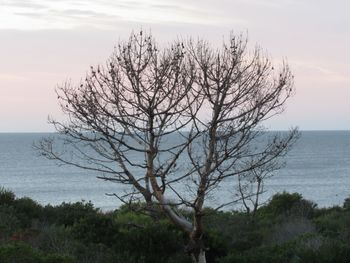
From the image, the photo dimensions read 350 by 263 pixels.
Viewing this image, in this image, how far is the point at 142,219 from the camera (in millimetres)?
23797

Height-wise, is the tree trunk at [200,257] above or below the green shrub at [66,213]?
below

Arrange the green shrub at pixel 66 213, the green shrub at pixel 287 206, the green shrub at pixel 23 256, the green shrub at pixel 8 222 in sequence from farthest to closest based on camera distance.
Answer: the green shrub at pixel 287 206 < the green shrub at pixel 66 213 < the green shrub at pixel 8 222 < the green shrub at pixel 23 256

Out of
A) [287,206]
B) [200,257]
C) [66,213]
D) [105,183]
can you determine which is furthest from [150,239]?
[105,183]

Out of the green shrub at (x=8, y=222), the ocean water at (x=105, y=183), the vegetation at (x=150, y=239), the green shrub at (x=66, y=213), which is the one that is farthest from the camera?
the ocean water at (x=105, y=183)

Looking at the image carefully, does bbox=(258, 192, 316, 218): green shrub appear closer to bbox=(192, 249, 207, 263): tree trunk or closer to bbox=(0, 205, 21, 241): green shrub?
bbox=(0, 205, 21, 241): green shrub

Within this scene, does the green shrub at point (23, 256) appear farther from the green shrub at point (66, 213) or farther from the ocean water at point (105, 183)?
the ocean water at point (105, 183)

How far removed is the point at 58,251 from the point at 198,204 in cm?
314

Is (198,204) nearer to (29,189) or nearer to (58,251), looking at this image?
(58,251)

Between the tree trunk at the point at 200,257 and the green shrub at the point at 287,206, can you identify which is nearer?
the tree trunk at the point at 200,257

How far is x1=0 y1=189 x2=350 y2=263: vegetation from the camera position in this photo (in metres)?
14.8

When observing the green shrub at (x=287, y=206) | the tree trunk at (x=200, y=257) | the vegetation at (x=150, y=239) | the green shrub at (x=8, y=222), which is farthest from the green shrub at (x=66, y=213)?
the green shrub at (x=287, y=206)

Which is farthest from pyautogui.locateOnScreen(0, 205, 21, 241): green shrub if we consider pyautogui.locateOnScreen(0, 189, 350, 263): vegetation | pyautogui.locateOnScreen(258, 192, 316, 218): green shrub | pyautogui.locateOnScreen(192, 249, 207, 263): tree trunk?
pyautogui.locateOnScreen(258, 192, 316, 218): green shrub

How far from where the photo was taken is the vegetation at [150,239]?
584 inches

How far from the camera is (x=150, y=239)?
55.9 feet
